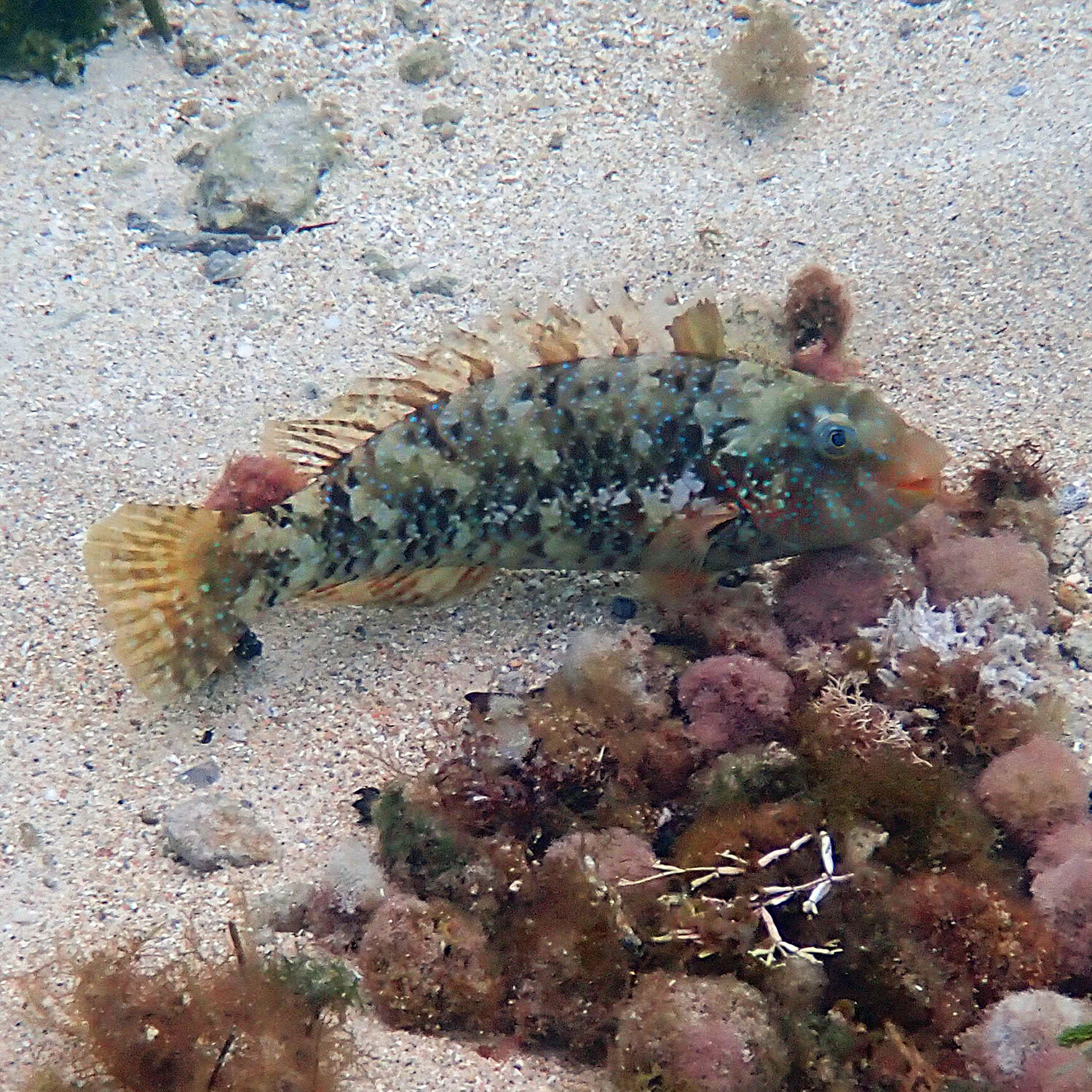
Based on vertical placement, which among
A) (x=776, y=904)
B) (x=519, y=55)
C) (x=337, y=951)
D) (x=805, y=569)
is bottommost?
(x=337, y=951)

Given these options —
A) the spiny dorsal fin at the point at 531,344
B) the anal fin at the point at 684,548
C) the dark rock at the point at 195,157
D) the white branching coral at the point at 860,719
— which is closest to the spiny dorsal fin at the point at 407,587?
the spiny dorsal fin at the point at 531,344

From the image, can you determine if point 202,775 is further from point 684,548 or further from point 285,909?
point 684,548

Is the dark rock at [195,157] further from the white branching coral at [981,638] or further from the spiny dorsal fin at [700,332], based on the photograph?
the white branching coral at [981,638]

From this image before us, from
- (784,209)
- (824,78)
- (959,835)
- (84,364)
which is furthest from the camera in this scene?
(824,78)

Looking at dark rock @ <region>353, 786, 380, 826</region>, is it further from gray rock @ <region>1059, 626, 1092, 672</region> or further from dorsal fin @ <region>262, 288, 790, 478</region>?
gray rock @ <region>1059, 626, 1092, 672</region>

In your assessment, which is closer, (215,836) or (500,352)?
(215,836)

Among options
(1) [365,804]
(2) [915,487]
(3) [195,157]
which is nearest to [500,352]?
(2) [915,487]

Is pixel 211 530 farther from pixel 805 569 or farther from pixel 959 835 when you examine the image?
pixel 959 835

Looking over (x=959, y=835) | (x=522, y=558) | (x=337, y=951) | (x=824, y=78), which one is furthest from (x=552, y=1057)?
(x=824, y=78)
